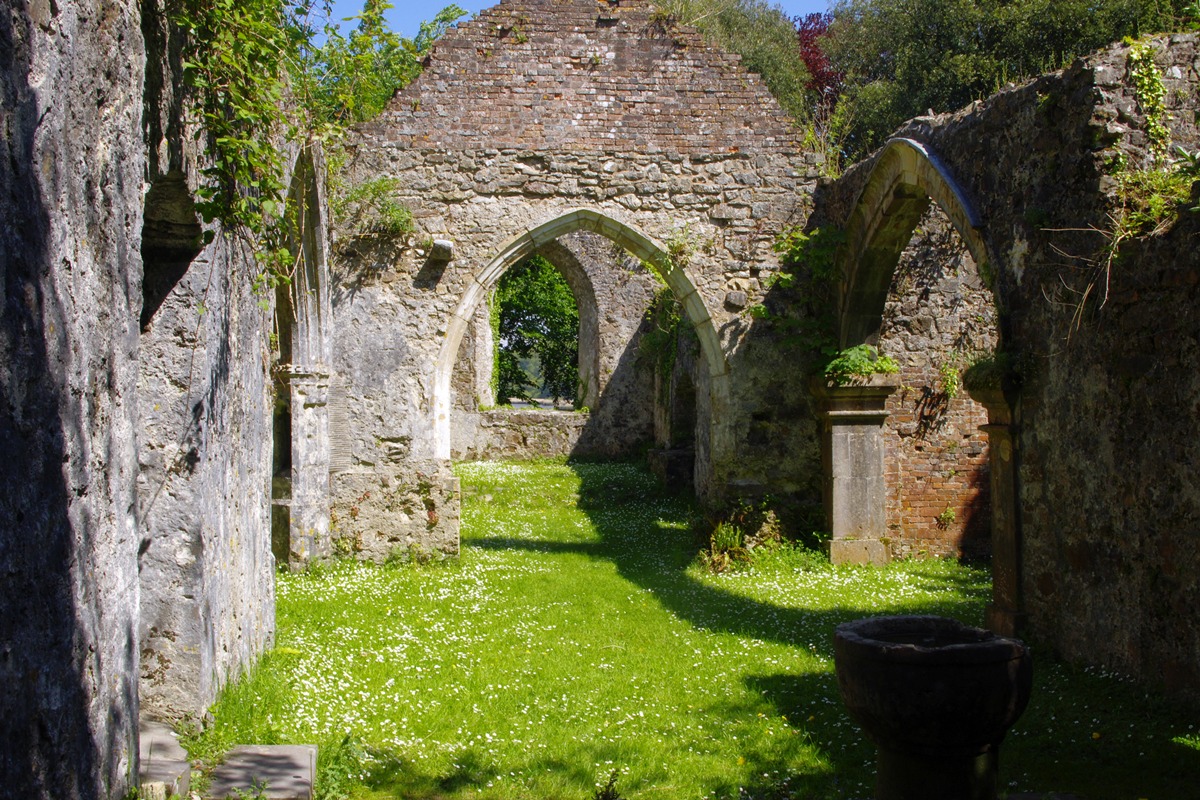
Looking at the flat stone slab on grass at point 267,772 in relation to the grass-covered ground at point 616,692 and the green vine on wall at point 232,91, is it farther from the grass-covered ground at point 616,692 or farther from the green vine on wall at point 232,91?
the green vine on wall at point 232,91

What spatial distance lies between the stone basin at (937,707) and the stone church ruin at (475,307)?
5.39 ft

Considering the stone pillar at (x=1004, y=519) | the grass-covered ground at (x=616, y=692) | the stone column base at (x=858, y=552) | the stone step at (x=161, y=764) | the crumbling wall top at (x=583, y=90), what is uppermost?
the crumbling wall top at (x=583, y=90)

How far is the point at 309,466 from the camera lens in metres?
8.73

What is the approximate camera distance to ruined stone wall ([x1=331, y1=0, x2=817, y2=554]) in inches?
361

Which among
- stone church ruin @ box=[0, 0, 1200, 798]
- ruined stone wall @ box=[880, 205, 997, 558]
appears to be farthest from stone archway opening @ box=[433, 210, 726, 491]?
ruined stone wall @ box=[880, 205, 997, 558]

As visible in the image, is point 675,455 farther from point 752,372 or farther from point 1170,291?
point 1170,291

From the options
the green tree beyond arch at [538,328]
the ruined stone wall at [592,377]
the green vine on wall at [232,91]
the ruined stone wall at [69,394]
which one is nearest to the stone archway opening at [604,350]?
the ruined stone wall at [592,377]

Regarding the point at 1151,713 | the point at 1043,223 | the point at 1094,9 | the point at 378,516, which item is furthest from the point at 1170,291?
the point at 1094,9

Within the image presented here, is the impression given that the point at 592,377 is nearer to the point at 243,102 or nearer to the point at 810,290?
the point at 810,290

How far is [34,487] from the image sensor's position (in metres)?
2.15

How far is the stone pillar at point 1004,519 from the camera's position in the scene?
608cm

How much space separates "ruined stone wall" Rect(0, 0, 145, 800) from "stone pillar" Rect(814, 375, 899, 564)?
23.9 feet

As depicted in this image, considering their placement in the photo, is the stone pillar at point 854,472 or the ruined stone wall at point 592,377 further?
the ruined stone wall at point 592,377

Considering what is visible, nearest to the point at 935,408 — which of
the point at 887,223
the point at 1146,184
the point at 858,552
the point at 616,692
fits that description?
the point at 858,552
